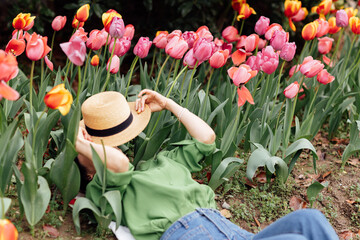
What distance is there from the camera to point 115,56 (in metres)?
2.94

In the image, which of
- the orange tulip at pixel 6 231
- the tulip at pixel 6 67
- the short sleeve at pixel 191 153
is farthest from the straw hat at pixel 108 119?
the orange tulip at pixel 6 231

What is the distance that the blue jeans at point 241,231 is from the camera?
215 cm

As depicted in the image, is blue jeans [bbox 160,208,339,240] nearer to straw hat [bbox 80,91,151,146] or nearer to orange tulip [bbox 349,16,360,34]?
straw hat [bbox 80,91,151,146]

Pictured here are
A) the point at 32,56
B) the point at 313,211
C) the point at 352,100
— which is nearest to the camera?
the point at 313,211

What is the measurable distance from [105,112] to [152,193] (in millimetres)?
439

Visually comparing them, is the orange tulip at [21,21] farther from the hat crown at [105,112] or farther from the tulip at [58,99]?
the tulip at [58,99]

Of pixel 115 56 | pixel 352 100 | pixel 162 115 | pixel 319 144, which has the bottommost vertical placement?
pixel 319 144

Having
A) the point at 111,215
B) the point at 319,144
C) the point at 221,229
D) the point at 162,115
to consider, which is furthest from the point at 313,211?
the point at 319,144

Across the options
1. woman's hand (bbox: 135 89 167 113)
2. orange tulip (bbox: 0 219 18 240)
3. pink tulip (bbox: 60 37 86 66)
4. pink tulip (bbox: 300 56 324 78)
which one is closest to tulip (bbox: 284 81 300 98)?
pink tulip (bbox: 300 56 324 78)

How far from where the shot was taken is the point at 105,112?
7.54 ft

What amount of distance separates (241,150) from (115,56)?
3.74 feet

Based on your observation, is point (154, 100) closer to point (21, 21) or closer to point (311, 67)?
point (21, 21)

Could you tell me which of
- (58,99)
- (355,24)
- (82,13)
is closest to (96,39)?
(82,13)

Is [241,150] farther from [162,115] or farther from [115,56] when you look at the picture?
[115,56]
